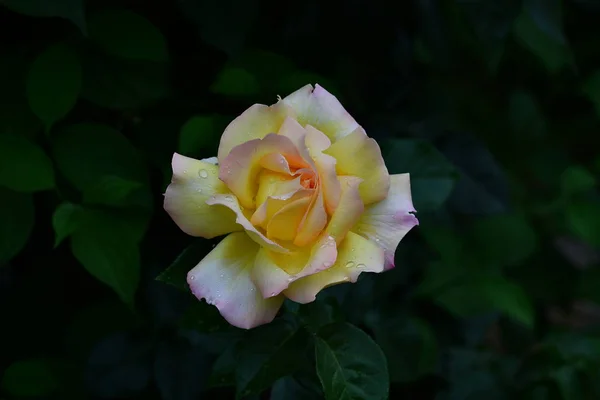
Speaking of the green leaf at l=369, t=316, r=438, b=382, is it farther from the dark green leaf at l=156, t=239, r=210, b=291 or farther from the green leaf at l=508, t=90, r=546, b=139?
the green leaf at l=508, t=90, r=546, b=139

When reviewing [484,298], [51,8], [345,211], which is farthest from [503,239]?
[51,8]

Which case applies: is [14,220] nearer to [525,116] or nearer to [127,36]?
[127,36]

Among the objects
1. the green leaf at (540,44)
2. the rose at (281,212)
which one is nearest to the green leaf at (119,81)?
the rose at (281,212)

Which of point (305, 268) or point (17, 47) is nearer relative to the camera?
point (305, 268)

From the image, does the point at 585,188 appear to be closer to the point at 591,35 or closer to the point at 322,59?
the point at 591,35

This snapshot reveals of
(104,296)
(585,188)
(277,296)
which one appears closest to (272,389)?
(277,296)

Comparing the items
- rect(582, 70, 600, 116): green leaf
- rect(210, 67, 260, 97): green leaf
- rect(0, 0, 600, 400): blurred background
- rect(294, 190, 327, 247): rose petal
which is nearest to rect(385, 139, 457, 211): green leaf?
rect(0, 0, 600, 400): blurred background
